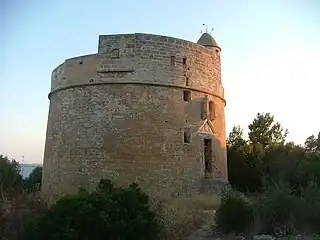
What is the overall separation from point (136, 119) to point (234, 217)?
23.7 ft

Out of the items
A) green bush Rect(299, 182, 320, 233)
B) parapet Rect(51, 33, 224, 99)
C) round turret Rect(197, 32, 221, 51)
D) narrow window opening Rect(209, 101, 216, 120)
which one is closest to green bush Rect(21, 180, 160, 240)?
green bush Rect(299, 182, 320, 233)

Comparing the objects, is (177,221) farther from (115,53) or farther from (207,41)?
(207,41)

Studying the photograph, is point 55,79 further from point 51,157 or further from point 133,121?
point 133,121

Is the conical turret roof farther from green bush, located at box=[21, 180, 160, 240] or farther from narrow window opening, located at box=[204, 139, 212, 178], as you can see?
green bush, located at box=[21, 180, 160, 240]

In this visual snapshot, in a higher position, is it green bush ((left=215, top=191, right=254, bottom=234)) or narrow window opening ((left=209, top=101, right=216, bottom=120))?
narrow window opening ((left=209, top=101, right=216, bottom=120))

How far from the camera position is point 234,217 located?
960 cm

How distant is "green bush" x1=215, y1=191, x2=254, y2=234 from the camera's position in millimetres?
9539

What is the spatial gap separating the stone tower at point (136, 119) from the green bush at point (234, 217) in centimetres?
602

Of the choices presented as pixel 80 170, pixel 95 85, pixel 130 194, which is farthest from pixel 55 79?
pixel 130 194

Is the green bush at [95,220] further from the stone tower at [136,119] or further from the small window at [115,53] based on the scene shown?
the small window at [115,53]

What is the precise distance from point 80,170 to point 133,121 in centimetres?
269

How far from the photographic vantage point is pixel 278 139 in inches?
1072

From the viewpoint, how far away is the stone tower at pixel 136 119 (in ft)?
52.0

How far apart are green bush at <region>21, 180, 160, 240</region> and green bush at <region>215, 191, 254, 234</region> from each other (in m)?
2.55
